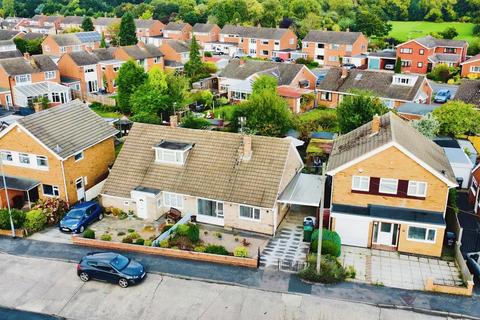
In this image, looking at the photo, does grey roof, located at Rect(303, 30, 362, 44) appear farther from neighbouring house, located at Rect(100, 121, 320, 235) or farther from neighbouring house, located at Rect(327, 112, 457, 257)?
neighbouring house, located at Rect(327, 112, 457, 257)

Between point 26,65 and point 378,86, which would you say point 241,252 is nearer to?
point 378,86

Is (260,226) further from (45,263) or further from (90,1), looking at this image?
(90,1)

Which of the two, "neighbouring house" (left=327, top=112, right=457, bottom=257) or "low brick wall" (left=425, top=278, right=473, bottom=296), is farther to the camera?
"neighbouring house" (left=327, top=112, right=457, bottom=257)

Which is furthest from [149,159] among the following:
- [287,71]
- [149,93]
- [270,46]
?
[270,46]

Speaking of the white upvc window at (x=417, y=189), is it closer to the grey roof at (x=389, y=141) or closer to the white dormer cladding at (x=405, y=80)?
the grey roof at (x=389, y=141)

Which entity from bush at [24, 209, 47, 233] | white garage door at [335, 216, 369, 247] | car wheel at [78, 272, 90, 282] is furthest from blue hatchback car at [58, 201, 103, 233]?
white garage door at [335, 216, 369, 247]

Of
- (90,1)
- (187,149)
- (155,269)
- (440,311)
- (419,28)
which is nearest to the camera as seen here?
(440,311)
